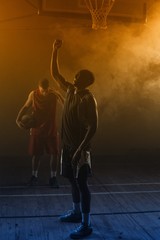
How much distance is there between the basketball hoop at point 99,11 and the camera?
8.60 m

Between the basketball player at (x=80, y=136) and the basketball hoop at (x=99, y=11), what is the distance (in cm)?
381

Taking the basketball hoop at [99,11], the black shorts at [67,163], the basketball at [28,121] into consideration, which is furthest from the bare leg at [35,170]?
the basketball hoop at [99,11]

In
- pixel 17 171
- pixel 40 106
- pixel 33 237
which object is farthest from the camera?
pixel 17 171

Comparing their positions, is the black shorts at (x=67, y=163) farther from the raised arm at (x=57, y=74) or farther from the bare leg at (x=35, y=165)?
the bare leg at (x=35, y=165)

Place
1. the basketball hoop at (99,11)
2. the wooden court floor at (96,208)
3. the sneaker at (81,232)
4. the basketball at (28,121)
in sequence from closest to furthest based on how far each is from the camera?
the sneaker at (81,232) → the wooden court floor at (96,208) → the basketball at (28,121) → the basketball hoop at (99,11)

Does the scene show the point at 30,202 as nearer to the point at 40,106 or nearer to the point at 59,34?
the point at 40,106

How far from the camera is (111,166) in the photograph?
31.9ft

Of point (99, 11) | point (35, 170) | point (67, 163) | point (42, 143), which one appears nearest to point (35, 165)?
point (35, 170)

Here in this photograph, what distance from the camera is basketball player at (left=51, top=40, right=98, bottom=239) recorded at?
485 cm

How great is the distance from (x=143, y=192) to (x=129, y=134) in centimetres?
365

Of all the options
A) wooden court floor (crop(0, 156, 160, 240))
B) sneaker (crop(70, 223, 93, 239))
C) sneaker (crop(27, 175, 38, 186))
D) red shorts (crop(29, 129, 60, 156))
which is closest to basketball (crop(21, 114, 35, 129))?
red shorts (crop(29, 129, 60, 156))

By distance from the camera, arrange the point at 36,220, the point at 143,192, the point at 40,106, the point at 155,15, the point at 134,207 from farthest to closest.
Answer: the point at 155,15 → the point at 40,106 → the point at 143,192 → the point at 134,207 → the point at 36,220

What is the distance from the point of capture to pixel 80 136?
4980 millimetres

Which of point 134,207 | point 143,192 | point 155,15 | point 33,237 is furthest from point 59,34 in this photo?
point 33,237
